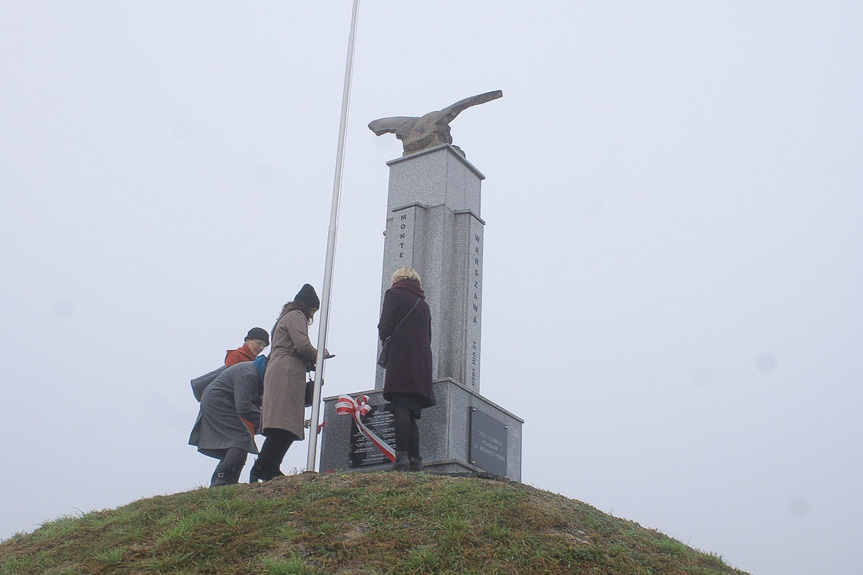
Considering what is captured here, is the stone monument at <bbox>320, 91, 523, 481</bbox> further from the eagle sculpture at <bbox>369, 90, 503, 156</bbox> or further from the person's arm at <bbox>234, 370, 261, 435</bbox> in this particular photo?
the person's arm at <bbox>234, 370, 261, 435</bbox>

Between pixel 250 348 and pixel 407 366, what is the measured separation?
1499 millimetres

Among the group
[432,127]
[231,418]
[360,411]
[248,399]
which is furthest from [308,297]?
[432,127]

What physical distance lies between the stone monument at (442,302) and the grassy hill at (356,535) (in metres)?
1.55

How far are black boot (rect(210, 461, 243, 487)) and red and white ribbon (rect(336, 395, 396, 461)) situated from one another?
1367mm

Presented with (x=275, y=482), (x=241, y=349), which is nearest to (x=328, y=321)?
(x=241, y=349)

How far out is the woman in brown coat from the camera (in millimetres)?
7691

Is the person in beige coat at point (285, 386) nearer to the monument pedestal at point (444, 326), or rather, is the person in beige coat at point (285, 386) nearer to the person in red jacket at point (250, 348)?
the person in red jacket at point (250, 348)

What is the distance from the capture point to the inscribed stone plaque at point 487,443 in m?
8.88

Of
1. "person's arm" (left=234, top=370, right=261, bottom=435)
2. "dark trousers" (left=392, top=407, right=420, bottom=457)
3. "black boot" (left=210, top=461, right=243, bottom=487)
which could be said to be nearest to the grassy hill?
"black boot" (left=210, top=461, right=243, bottom=487)

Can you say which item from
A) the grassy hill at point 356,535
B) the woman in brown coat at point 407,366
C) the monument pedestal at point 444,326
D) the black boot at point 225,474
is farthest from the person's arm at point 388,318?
the black boot at point 225,474

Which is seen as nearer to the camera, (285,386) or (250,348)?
(285,386)

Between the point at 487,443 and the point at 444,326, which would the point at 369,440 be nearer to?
the point at 487,443

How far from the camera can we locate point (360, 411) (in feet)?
29.0

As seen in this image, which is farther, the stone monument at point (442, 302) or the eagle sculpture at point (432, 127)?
the eagle sculpture at point (432, 127)
